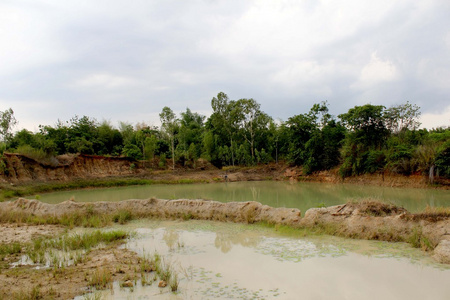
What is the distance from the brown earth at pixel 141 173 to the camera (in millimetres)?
21998

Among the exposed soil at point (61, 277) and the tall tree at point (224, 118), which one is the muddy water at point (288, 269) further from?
the tall tree at point (224, 118)

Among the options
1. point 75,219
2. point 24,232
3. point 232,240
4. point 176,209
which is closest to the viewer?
point 232,240

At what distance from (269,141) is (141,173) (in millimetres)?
16228

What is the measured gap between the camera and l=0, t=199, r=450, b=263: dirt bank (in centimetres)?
618

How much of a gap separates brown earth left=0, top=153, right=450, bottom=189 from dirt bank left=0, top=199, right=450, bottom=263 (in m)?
14.1

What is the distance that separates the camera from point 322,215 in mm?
7859

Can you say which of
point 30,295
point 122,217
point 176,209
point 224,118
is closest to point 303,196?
point 176,209

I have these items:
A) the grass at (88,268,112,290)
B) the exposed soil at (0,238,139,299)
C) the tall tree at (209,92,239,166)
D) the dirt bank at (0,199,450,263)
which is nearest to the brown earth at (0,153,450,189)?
the tall tree at (209,92,239,166)

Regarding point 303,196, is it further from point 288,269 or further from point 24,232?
point 24,232

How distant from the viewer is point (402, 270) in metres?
4.88

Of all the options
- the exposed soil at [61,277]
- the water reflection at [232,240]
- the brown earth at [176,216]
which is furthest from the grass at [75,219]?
the water reflection at [232,240]

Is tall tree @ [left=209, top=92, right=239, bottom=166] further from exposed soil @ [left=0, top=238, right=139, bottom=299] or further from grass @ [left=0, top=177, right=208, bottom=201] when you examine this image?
exposed soil @ [left=0, top=238, right=139, bottom=299]

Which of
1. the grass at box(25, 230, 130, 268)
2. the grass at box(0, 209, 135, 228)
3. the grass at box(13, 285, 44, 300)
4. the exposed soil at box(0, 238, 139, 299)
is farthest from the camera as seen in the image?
the grass at box(0, 209, 135, 228)

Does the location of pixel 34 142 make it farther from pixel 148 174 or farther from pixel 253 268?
pixel 253 268
